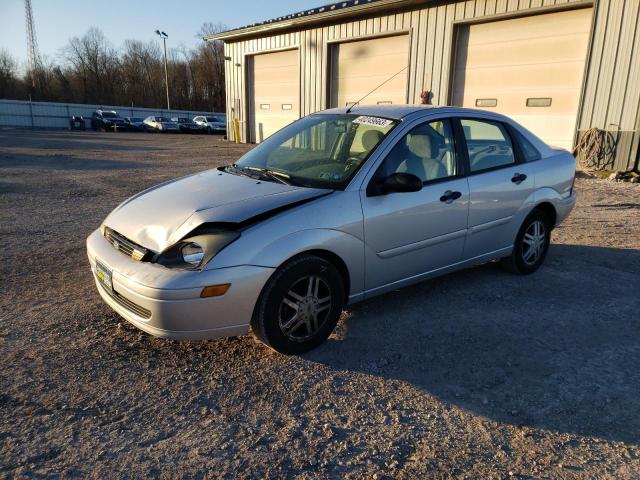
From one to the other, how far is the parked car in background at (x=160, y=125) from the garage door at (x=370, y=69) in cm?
2532

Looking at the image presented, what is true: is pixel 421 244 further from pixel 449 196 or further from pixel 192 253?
pixel 192 253

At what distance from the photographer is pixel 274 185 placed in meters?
3.46

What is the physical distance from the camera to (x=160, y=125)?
39000mm

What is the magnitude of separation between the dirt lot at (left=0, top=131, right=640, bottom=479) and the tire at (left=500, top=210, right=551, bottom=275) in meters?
0.23

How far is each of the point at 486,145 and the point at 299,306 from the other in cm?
246

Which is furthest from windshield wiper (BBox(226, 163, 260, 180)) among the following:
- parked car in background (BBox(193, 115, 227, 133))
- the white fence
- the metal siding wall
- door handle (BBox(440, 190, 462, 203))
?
the white fence

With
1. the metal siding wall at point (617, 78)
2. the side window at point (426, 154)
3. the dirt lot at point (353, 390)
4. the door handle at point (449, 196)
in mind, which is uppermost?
the metal siding wall at point (617, 78)

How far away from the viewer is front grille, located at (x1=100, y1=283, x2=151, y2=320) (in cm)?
285

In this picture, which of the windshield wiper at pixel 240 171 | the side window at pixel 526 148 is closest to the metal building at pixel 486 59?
the side window at pixel 526 148

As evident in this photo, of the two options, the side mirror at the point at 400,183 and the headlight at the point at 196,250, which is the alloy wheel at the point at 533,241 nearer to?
the side mirror at the point at 400,183

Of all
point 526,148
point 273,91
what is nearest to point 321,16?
point 273,91

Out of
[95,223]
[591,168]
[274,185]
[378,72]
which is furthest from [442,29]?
[274,185]

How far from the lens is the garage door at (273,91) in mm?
18547

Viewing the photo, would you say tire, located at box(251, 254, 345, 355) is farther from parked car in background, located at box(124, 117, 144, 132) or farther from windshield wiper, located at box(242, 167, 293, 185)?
parked car in background, located at box(124, 117, 144, 132)
